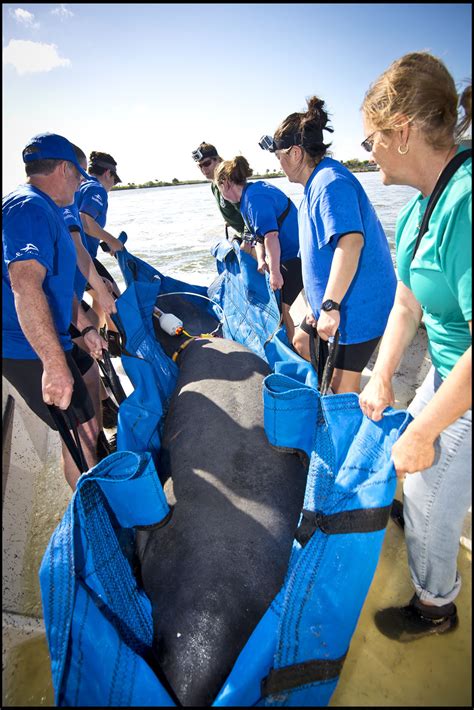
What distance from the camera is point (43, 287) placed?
259 centimetres

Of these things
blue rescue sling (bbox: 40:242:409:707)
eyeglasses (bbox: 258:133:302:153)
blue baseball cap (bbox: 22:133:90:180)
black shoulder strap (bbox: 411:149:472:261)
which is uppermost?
blue baseball cap (bbox: 22:133:90:180)

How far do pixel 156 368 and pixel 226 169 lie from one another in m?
2.21

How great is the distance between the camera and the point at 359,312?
2688 mm

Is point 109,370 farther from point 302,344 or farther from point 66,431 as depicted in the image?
point 302,344

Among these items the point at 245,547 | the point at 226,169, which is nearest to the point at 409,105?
the point at 245,547

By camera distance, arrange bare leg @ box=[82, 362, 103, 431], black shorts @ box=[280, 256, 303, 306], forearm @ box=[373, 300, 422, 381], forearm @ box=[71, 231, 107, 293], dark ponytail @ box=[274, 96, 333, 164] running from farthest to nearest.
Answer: black shorts @ box=[280, 256, 303, 306] → forearm @ box=[71, 231, 107, 293] → bare leg @ box=[82, 362, 103, 431] → dark ponytail @ box=[274, 96, 333, 164] → forearm @ box=[373, 300, 422, 381]

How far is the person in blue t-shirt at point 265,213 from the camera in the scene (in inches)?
150

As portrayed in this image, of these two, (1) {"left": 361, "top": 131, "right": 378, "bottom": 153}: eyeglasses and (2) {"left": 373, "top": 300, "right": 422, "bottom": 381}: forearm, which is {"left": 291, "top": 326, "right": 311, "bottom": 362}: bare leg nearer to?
(2) {"left": 373, "top": 300, "right": 422, "bottom": 381}: forearm

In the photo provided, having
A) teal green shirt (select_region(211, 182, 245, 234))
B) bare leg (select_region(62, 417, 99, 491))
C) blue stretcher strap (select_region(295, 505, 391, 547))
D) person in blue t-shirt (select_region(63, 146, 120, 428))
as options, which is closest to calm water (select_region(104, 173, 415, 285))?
teal green shirt (select_region(211, 182, 245, 234))

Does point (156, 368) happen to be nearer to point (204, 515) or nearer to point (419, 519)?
point (204, 515)

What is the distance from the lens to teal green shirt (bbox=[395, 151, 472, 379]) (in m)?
1.21

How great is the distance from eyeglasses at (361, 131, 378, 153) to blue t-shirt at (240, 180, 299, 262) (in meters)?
2.07

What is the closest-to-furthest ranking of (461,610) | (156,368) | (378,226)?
1. (461,610)
2. (378,226)
3. (156,368)

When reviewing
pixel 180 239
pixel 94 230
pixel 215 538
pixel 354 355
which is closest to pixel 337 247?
pixel 354 355
